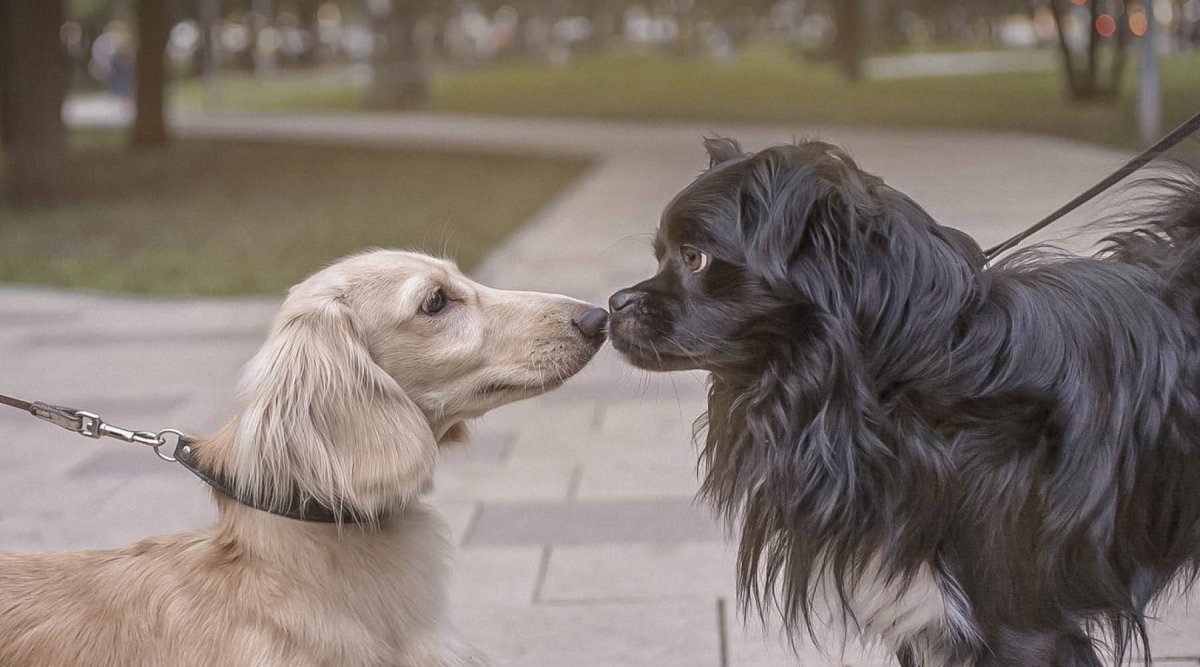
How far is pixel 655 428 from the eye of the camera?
6.78 meters

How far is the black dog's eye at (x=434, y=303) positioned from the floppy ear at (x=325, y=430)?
0.32 m

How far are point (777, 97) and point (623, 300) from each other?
2913 centimetres

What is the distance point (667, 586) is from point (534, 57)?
6788cm

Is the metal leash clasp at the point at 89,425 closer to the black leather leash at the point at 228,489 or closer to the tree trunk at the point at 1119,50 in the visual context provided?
the black leather leash at the point at 228,489

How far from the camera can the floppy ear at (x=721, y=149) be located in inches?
131

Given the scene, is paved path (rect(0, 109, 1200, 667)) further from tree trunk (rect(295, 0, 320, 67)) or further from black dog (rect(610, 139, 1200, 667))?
tree trunk (rect(295, 0, 320, 67))

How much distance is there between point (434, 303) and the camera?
3.60 metres

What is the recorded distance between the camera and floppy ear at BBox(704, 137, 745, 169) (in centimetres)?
334

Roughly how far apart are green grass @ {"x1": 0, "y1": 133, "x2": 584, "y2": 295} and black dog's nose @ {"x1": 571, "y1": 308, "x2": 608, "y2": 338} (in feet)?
15.5

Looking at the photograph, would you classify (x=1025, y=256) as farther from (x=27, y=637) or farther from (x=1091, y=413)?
(x=27, y=637)

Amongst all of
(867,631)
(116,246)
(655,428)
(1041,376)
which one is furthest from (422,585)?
(116,246)

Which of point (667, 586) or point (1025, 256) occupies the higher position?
point (1025, 256)

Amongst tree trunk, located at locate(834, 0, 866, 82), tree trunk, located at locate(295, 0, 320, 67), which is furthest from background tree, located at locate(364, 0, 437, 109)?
tree trunk, located at locate(295, 0, 320, 67)

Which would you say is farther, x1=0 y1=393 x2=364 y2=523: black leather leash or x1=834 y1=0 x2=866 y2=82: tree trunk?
x1=834 y1=0 x2=866 y2=82: tree trunk
